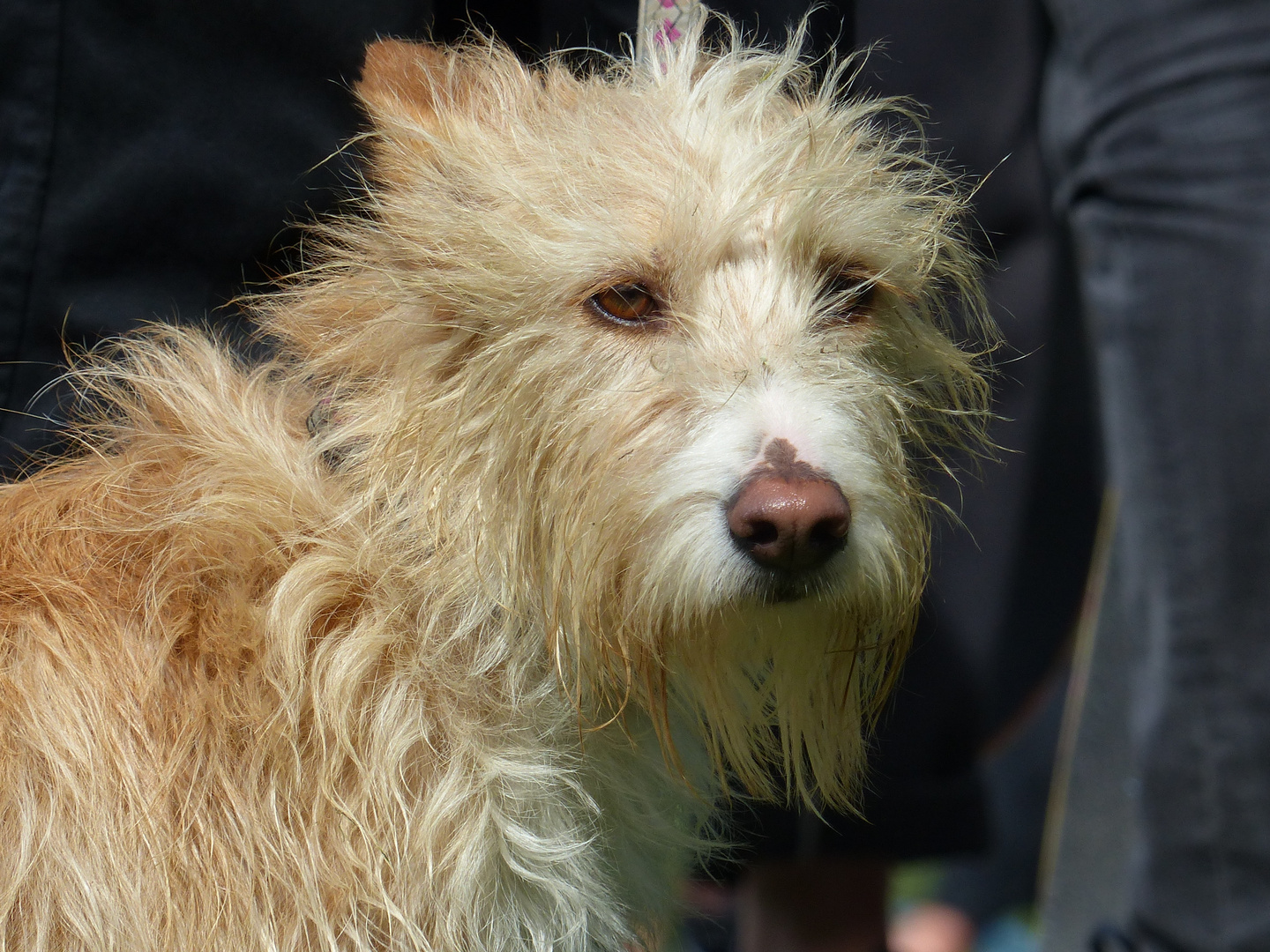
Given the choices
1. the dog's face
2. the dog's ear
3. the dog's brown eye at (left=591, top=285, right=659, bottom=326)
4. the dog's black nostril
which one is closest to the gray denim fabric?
the dog's face

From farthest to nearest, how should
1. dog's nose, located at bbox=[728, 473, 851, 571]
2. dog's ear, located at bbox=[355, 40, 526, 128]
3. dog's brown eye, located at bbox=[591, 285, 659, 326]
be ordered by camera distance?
1. dog's ear, located at bbox=[355, 40, 526, 128]
2. dog's brown eye, located at bbox=[591, 285, 659, 326]
3. dog's nose, located at bbox=[728, 473, 851, 571]

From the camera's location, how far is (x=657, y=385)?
1445 mm

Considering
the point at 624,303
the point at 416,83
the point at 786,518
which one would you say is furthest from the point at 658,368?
the point at 416,83

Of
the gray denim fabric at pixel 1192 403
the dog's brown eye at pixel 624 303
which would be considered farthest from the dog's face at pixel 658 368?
the gray denim fabric at pixel 1192 403

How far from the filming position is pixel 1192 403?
135cm

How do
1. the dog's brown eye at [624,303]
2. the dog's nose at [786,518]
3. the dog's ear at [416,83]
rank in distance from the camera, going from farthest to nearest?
the dog's ear at [416,83]
the dog's brown eye at [624,303]
the dog's nose at [786,518]

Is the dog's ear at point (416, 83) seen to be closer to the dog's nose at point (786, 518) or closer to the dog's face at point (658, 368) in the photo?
the dog's face at point (658, 368)

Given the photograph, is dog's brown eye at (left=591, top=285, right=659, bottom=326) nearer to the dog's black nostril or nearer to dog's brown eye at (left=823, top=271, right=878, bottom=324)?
dog's brown eye at (left=823, top=271, right=878, bottom=324)

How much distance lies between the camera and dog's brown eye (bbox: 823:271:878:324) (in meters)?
1.59

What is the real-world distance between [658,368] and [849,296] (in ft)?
1.18

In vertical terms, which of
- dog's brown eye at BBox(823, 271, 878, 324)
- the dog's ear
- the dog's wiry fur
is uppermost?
the dog's ear

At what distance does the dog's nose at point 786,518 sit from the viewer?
1267 millimetres

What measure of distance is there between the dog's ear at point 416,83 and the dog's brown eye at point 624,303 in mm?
428

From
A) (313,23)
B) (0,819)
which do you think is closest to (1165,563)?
(0,819)
